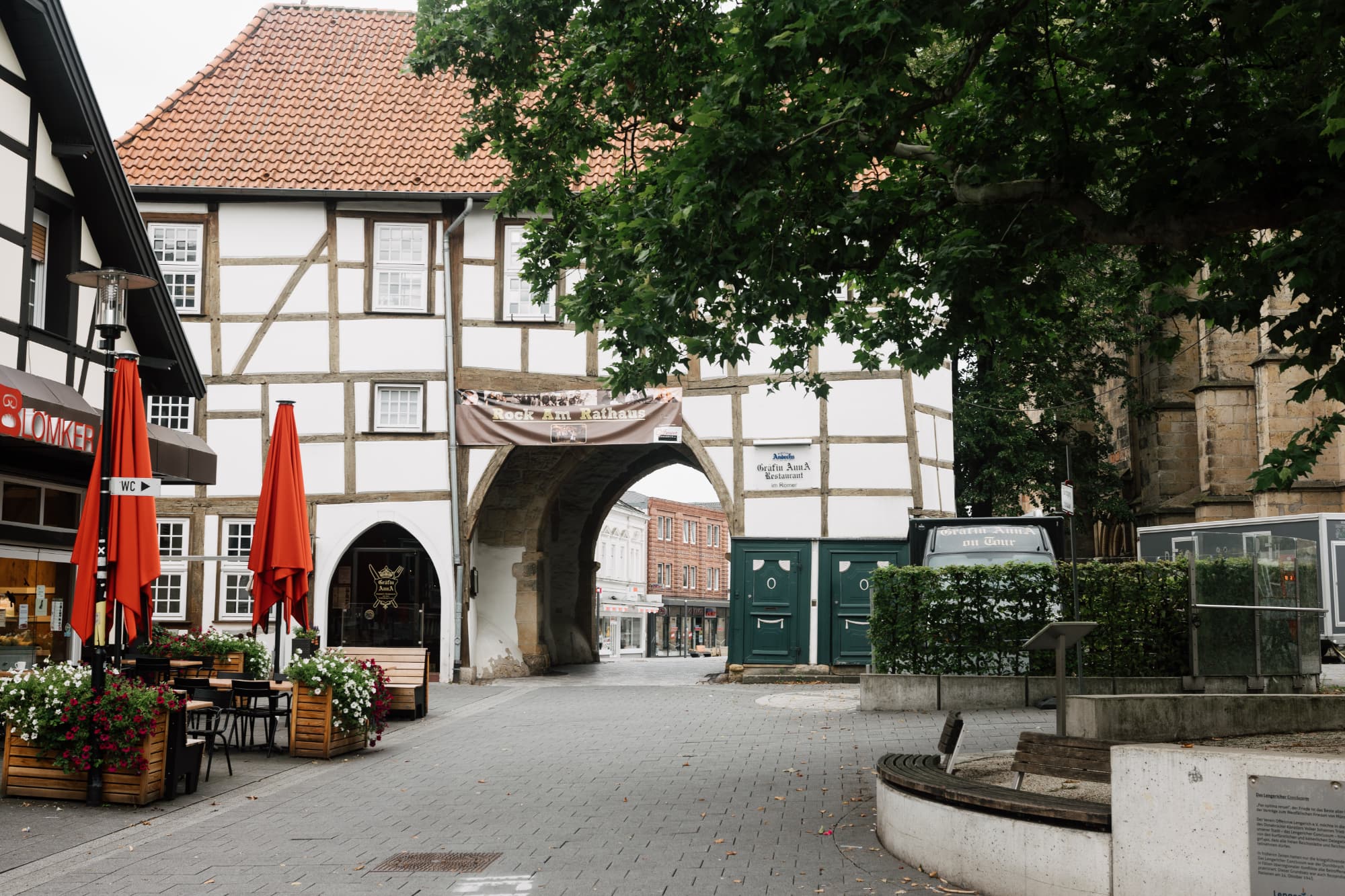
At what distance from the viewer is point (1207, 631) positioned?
45.1 feet

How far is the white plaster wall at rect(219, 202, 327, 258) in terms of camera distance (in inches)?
847

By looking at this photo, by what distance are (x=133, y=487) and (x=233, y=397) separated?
11.9 m

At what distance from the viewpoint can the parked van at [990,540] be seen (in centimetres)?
1764

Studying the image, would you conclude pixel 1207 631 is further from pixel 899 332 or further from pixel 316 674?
pixel 316 674

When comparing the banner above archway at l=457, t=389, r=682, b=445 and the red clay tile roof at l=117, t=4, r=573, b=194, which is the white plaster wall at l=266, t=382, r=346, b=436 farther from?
the red clay tile roof at l=117, t=4, r=573, b=194

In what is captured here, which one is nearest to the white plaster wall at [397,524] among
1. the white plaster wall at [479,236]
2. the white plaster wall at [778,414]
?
the white plaster wall at [479,236]

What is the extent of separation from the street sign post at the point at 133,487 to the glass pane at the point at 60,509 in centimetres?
522

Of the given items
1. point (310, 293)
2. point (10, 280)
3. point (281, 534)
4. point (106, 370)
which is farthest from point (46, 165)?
point (310, 293)

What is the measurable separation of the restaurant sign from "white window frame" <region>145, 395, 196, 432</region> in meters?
8.22

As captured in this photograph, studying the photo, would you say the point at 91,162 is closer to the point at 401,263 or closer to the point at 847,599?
the point at 401,263

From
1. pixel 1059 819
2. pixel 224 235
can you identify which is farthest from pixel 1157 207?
pixel 224 235

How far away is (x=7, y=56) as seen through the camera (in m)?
13.4

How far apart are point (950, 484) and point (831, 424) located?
7.37ft

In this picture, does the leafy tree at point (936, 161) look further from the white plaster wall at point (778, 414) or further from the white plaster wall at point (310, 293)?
the white plaster wall at point (310, 293)
